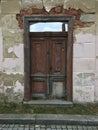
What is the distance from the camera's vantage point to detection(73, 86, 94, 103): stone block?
679 cm

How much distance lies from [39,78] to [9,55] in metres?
1.18

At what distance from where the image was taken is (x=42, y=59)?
696 cm

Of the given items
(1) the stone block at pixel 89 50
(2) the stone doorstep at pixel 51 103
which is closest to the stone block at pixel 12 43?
(2) the stone doorstep at pixel 51 103

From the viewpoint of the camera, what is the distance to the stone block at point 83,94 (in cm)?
679

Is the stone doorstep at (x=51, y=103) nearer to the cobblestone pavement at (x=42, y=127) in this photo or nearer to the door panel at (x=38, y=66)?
the door panel at (x=38, y=66)

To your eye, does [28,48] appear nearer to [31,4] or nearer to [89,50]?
[31,4]

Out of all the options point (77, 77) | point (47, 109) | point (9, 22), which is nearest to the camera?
point (47, 109)

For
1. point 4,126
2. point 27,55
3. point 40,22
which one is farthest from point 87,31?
point 4,126

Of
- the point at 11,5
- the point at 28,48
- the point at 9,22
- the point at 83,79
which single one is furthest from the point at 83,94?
the point at 11,5

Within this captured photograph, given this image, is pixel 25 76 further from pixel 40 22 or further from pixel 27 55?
pixel 40 22

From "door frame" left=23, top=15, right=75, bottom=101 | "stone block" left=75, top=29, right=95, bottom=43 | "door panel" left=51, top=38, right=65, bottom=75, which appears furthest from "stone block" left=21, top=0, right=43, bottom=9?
"stone block" left=75, top=29, right=95, bottom=43

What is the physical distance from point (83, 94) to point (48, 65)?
4.60ft

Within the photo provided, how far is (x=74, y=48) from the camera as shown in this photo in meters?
6.67

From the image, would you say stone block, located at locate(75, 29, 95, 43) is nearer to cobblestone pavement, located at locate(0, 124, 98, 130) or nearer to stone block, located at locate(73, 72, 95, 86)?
stone block, located at locate(73, 72, 95, 86)
